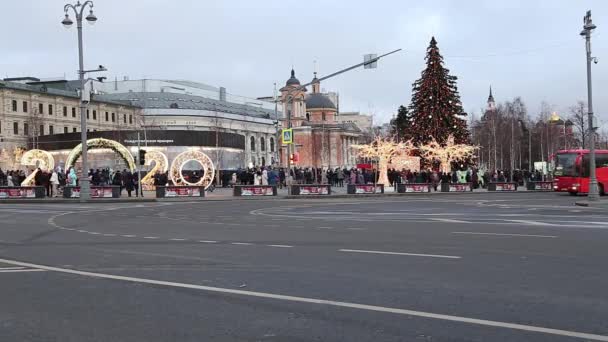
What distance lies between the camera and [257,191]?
43.2 metres

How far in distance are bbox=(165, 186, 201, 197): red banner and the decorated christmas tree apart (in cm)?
2510

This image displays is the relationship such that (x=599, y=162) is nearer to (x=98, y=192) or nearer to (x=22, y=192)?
(x=98, y=192)

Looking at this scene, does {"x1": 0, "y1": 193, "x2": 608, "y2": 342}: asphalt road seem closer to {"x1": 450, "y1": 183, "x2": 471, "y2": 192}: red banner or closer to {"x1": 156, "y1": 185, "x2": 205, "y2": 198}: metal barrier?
{"x1": 156, "y1": 185, "x2": 205, "y2": 198}: metal barrier

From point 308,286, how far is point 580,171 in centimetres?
3725

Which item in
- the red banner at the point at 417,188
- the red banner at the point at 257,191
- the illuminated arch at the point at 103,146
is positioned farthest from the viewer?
the red banner at the point at 417,188

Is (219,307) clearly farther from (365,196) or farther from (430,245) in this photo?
(365,196)

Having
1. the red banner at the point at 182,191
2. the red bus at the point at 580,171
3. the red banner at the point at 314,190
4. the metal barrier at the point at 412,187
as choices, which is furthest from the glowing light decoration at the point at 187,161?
the red bus at the point at 580,171

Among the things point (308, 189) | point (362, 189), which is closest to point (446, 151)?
point (362, 189)

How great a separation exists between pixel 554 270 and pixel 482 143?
313 ft

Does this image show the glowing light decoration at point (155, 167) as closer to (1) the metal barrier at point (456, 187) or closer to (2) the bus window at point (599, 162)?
(1) the metal barrier at point (456, 187)

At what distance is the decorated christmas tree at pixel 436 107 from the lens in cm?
5969

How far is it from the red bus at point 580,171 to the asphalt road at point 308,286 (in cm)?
2693

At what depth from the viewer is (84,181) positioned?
35.8m

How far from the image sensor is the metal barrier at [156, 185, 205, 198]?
134ft
